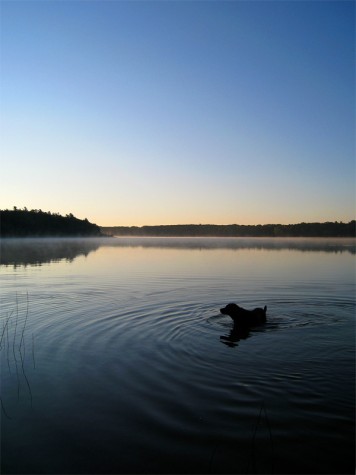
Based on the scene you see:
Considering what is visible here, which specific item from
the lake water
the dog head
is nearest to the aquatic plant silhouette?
the lake water

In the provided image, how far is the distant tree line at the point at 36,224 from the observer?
146750 mm

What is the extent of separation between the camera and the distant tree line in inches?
5778

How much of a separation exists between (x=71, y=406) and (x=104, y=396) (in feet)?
2.16

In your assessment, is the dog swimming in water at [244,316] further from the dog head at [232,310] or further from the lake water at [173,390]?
the lake water at [173,390]

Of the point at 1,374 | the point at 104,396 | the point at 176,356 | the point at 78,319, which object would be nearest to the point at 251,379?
the point at 176,356

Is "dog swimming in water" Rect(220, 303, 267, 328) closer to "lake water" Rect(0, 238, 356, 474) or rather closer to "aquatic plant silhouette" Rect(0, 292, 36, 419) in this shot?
"lake water" Rect(0, 238, 356, 474)

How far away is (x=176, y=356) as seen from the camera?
31.2ft

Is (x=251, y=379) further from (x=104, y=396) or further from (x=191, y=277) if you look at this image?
(x=191, y=277)

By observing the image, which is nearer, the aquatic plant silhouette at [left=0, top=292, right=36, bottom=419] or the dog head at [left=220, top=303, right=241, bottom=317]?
the aquatic plant silhouette at [left=0, top=292, right=36, bottom=419]

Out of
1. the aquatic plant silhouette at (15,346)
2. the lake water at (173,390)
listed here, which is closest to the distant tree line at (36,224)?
the aquatic plant silhouette at (15,346)

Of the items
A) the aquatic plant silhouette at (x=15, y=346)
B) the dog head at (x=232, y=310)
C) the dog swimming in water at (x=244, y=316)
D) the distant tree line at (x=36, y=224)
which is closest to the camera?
the aquatic plant silhouette at (x=15, y=346)

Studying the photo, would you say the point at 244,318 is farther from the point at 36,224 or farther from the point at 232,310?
the point at 36,224

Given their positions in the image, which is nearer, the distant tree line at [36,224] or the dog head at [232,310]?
the dog head at [232,310]

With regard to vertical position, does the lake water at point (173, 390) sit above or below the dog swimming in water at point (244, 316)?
below
